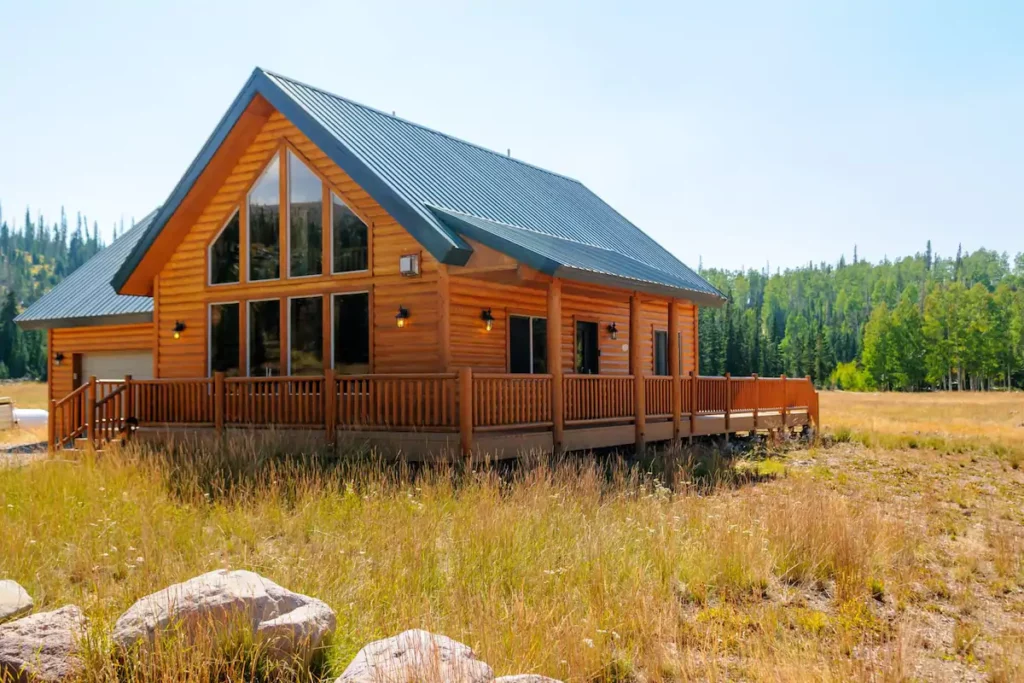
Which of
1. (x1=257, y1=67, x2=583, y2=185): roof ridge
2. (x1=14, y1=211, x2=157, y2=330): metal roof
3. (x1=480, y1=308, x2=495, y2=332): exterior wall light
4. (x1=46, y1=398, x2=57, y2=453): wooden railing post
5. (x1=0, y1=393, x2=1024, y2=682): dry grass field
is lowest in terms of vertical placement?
Answer: (x1=0, y1=393, x2=1024, y2=682): dry grass field

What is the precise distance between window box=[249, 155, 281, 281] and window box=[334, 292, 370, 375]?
1.73 meters

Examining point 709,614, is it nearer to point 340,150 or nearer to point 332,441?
point 332,441

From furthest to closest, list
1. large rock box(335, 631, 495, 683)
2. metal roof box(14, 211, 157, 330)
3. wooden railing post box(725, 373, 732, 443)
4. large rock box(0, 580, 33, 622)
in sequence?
metal roof box(14, 211, 157, 330) → wooden railing post box(725, 373, 732, 443) → large rock box(0, 580, 33, 622) → large rock box(335, 631, 495, 683)

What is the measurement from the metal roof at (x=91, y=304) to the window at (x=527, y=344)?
982cm

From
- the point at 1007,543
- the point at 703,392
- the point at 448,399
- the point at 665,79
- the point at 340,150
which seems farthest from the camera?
the point at 703,392

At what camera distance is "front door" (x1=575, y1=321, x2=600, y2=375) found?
2041 centimetres

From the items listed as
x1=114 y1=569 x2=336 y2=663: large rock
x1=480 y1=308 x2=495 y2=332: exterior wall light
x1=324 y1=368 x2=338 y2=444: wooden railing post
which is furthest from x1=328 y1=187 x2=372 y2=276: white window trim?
x1=114 y1=569 x2=336 y2=663: large rock

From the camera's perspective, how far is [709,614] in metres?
7.13

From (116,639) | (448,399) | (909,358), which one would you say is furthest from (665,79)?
(909,358)

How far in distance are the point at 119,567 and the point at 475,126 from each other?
23.6 metres

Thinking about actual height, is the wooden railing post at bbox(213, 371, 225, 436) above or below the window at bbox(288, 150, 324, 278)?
below

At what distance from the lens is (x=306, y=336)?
56.5 ft

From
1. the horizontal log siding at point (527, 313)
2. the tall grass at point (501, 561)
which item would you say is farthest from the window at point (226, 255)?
the tall grass at point (501, 561)

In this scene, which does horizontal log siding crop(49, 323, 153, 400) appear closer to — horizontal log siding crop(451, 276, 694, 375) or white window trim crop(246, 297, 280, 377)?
white window trim crop(246, 297, 280, 377)
